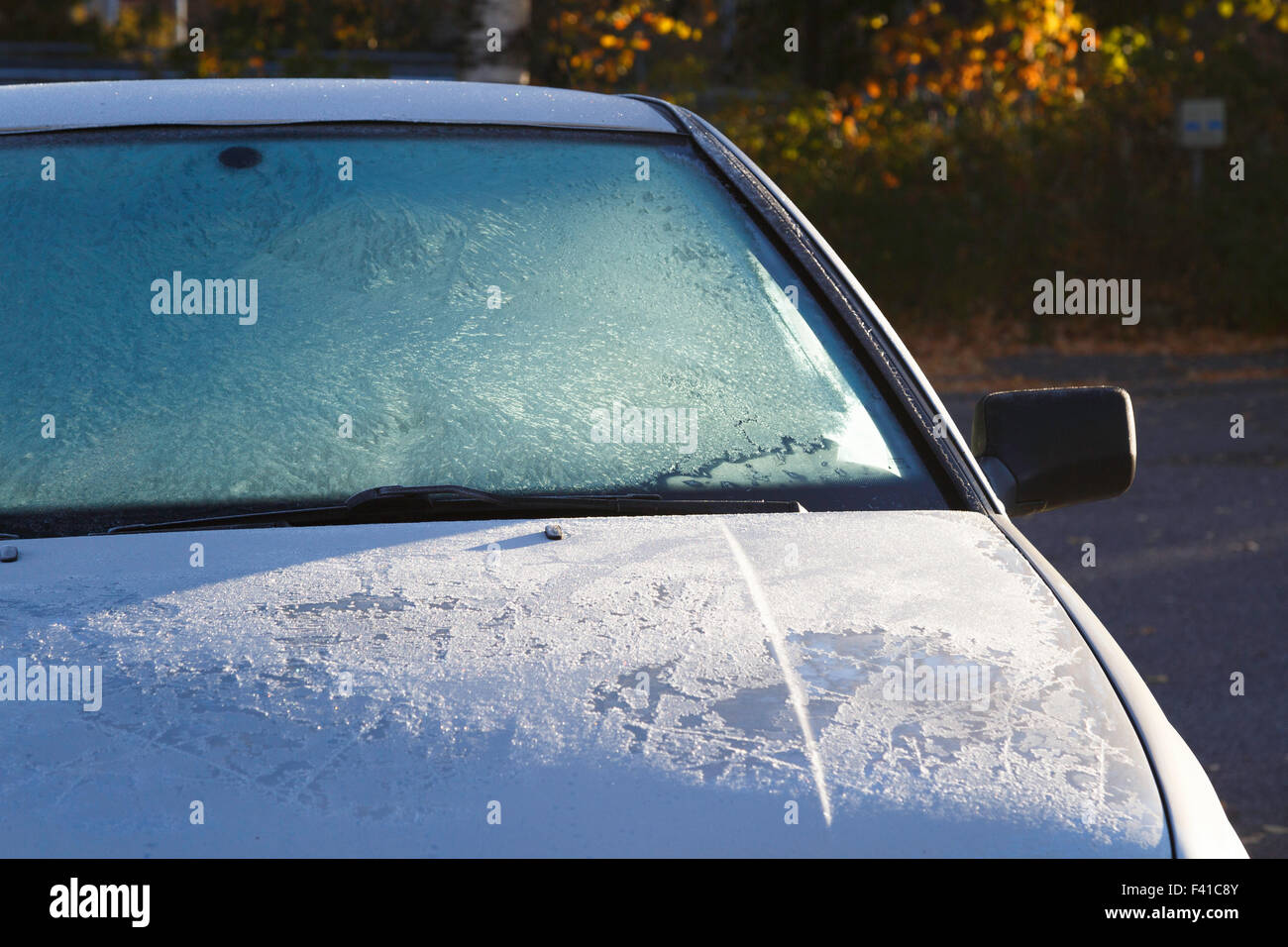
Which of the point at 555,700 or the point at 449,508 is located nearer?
the point at 555,700

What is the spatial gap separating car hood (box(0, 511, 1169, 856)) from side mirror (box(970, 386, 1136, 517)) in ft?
1.33

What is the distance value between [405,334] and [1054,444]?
39.6 inches

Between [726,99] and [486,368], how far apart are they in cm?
1499

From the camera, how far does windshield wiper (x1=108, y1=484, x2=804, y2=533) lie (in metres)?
2.08

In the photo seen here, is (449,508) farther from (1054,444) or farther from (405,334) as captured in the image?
(1054,444)

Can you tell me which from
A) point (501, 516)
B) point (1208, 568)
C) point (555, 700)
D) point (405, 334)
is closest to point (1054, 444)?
point (501, 516)

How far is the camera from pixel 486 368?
229cm

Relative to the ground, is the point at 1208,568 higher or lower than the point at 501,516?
lower

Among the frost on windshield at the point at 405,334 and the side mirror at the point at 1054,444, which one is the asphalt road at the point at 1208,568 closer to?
the side mirror at the point at 1054,444

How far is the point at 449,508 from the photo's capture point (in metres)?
2.12

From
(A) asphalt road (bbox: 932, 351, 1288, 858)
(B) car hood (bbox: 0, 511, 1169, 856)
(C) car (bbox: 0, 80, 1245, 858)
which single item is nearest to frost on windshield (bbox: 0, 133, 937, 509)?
(C) car (bbox: 0, 80, 1245, 858)

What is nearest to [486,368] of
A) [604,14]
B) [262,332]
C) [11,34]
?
[262,332]

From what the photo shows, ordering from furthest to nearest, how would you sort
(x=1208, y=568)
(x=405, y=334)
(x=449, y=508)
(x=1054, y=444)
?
(x=1208, y=568) → (x=1054, y=444) → (x=405, y=334) → (x=449, y=508)
